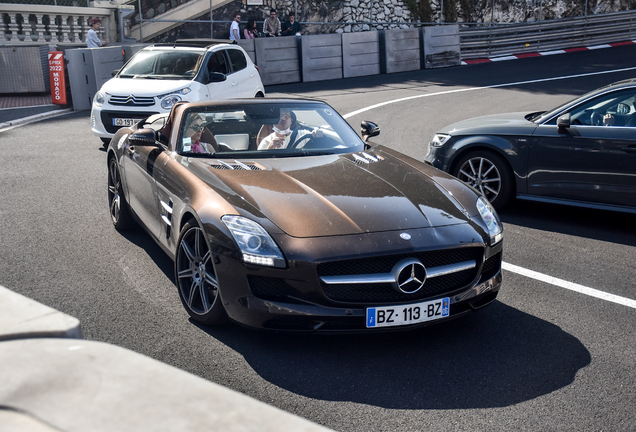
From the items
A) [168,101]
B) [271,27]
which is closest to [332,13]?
[271,27]

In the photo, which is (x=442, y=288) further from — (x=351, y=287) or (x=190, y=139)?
(x=190, y=139)

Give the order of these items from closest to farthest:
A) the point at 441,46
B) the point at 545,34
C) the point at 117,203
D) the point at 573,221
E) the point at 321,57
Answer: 1. the point at 117,203
2. the point at 573,221
3. the point at 321,57
4. the point at 441,46
5. the point at 545,34

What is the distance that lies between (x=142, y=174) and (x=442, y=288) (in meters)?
2.92

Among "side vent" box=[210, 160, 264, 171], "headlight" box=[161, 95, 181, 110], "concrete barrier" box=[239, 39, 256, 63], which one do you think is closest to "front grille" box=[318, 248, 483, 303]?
"side vent" box=[210, 160, 264, 171]

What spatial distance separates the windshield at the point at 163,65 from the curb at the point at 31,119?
10.0ft

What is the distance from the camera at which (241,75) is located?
45.4ft

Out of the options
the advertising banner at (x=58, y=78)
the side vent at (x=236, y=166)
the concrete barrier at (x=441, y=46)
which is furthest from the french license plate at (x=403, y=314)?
the concrete barrier at (x=441, y=46)

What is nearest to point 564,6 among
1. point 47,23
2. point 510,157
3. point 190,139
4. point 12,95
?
point 47,23

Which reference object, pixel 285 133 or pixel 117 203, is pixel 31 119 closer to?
pixel 117 203

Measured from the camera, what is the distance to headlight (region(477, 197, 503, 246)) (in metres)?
4.59

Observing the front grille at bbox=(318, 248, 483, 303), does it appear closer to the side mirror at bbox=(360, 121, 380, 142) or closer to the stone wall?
the side mirror at bbox=(360, 121, 380, 142)

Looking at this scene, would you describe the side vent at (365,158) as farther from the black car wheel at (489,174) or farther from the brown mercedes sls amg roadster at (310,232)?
the black car wheel at (489,174)

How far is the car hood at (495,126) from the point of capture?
7.54m

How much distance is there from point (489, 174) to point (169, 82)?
6662mm
